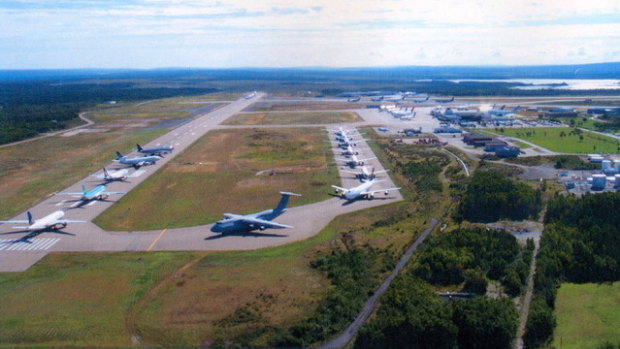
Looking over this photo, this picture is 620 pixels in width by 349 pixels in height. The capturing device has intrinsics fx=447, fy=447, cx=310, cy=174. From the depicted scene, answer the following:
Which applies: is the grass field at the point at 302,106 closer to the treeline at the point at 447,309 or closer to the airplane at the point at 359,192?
the airplane at the point at 359,192

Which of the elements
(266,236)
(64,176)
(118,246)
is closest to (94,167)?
(64,176)

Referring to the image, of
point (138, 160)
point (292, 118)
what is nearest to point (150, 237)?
point (138, 160)

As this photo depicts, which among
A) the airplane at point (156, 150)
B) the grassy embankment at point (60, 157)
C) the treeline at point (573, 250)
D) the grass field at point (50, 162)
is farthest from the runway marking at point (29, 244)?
the treeline at point (573, 250)

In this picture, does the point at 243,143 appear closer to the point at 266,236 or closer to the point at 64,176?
the point at 64,176

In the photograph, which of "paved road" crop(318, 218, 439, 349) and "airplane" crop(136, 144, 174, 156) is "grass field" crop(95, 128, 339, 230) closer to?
"airplane" crop(136, 144, 174, 156)

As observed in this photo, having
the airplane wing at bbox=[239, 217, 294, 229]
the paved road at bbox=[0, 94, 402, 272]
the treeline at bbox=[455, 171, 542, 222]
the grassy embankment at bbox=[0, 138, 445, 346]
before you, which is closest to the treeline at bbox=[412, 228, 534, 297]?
the grassy embankment at bbox=[0, 138, 445, 346]

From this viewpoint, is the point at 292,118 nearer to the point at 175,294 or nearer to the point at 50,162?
the point at 50,162
